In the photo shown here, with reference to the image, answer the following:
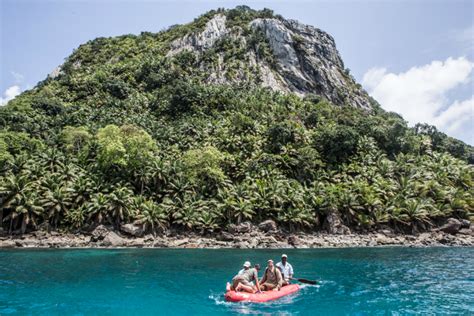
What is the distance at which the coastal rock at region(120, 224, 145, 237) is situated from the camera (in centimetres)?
4541

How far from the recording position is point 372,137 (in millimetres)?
70562

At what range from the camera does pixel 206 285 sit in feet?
67.4

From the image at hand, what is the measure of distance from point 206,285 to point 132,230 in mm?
27638

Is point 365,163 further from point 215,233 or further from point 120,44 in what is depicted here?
point 120,44

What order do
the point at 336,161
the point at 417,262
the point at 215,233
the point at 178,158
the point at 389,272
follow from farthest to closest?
the point at 336,161 → the point at 178,158 → the point at 215,233 → the point at 417,262 → the point at 389,272

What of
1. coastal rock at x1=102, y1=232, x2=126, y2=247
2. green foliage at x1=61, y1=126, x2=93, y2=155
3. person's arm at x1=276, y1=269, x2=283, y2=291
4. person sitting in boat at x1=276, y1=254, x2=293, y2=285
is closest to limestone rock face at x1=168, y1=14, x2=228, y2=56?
green foliage at x1=61, y1=126, x2=93, y2=155

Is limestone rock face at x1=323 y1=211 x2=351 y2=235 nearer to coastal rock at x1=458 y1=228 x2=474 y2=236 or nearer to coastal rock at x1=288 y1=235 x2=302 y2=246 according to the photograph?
coastal rock at x1=288 y1=235 x2=302 y2=246

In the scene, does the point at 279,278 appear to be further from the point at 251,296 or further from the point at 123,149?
the point at 123,149

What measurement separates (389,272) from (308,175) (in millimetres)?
35880

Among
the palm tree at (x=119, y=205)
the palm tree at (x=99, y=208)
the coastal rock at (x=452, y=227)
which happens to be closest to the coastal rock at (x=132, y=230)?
the palm tree at (x=119, y=205)

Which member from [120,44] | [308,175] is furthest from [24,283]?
[120,44]

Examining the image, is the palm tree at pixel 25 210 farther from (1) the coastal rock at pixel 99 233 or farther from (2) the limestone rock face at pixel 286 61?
(2) the limestone rock face at pixel 286 61

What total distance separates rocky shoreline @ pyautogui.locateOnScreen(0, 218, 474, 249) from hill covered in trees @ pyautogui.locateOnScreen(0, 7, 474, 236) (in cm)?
167

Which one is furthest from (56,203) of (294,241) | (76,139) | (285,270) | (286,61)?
(286,61)
